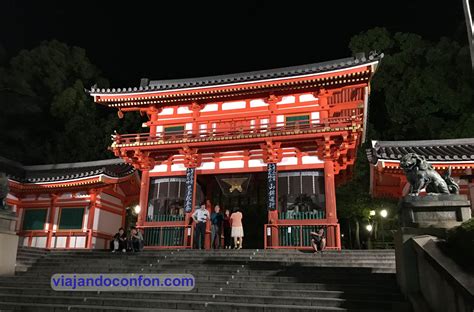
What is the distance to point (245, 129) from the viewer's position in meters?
17.8

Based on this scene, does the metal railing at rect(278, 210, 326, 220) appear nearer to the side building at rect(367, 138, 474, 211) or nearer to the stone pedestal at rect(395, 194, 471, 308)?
the side building at rect(367, 138, 474, 211)

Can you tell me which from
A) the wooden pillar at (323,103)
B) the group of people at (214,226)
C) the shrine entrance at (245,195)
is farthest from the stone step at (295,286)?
the wooden pillar at (323,103)

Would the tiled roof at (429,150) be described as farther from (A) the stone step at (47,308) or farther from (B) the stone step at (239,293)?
(A) the stone step at (47,308)

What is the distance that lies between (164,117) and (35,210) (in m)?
9.57

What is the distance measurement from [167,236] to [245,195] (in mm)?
5555

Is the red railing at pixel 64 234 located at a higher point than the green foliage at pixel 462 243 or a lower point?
higher

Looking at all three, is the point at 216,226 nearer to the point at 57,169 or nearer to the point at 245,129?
the point at 245,129

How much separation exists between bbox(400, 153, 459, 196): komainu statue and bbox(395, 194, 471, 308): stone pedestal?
0.48 metres

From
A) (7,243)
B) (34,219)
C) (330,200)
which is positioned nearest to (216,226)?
(330,200)

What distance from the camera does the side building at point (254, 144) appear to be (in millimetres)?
16422

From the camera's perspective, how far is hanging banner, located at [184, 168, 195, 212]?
1723 centimetres

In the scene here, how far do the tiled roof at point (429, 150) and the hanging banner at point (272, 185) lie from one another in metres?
4.44

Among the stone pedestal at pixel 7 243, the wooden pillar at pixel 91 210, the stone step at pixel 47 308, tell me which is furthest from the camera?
the wooden pillar at pixel 91 210

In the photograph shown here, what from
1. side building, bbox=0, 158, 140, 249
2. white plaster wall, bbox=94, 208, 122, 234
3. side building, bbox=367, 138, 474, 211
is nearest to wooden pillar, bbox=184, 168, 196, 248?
side building, bbox=0, 158, 140, 249
